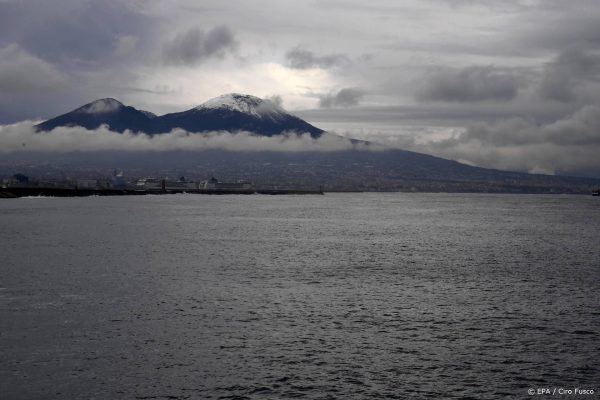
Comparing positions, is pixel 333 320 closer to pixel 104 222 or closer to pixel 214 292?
pixel 214 292

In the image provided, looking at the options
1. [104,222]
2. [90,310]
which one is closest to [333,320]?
[90,310]

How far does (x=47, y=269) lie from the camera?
52.2 m

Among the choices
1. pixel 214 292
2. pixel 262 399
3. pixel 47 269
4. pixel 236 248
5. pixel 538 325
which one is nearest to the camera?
pixel 262 399

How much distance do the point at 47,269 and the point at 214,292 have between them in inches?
727

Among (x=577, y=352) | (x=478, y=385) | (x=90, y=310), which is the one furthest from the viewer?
(x=90, y=310)

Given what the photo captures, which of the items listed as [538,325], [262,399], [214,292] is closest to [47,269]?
[214,292]

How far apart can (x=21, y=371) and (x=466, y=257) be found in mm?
52871

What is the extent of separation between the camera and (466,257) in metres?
67.8

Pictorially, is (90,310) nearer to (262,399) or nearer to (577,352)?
(262,399)

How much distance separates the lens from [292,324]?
109 feet

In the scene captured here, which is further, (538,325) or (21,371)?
(538,325)

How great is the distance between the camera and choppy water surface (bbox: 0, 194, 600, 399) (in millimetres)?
24016

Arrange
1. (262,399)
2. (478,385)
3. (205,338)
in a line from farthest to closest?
(205,338) → (478,385) → (262,399)

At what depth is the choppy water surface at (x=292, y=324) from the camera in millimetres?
24016
